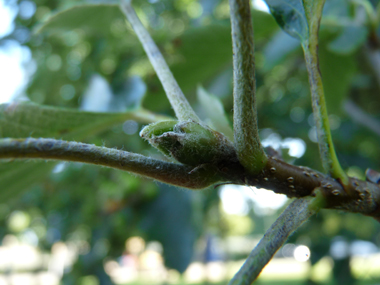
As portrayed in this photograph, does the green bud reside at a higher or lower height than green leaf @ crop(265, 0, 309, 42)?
lower

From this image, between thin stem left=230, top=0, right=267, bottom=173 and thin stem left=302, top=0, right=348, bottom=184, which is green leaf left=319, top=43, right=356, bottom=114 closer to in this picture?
thin stem left=302, top=0, right=348, bottom=184

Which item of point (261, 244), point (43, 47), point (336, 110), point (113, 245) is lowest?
point (113, 245)

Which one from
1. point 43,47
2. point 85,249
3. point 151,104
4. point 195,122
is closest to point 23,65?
point 43,47

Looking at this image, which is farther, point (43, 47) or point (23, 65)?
point (23, 65)

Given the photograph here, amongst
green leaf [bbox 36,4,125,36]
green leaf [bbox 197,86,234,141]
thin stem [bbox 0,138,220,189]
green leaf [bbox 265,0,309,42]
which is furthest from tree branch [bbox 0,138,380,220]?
green leaf [bbox 36,4,125,36]

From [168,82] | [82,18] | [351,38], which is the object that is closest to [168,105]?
[82,18]

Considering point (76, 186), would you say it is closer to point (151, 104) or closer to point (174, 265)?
point (174, 265)
